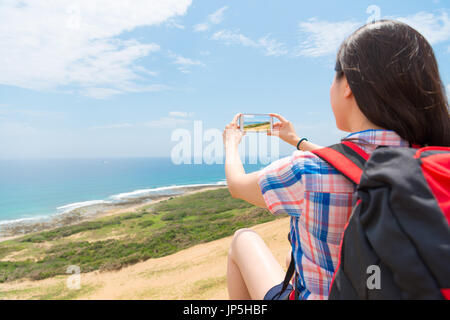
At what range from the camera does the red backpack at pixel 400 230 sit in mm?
673

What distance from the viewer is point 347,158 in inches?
36.7

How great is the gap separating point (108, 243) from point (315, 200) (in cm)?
1687

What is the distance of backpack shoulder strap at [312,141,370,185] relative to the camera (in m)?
0.89

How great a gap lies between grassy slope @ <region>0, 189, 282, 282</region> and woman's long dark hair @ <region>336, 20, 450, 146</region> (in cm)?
1066

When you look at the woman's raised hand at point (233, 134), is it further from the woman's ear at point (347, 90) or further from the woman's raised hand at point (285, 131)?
the woman's ear at point (347, 90)

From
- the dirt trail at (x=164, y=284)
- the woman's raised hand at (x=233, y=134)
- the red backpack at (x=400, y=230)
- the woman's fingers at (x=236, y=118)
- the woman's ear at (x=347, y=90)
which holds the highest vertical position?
the woman's ear at (x=347, y=90)

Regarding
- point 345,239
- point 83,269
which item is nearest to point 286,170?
point 345,239

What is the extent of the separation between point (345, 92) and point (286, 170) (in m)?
0.43

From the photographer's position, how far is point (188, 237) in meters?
13.9

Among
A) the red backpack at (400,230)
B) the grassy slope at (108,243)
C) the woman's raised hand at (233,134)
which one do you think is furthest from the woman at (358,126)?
the grassy slope at (108,243)

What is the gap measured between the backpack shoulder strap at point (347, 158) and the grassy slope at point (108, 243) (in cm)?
1055
